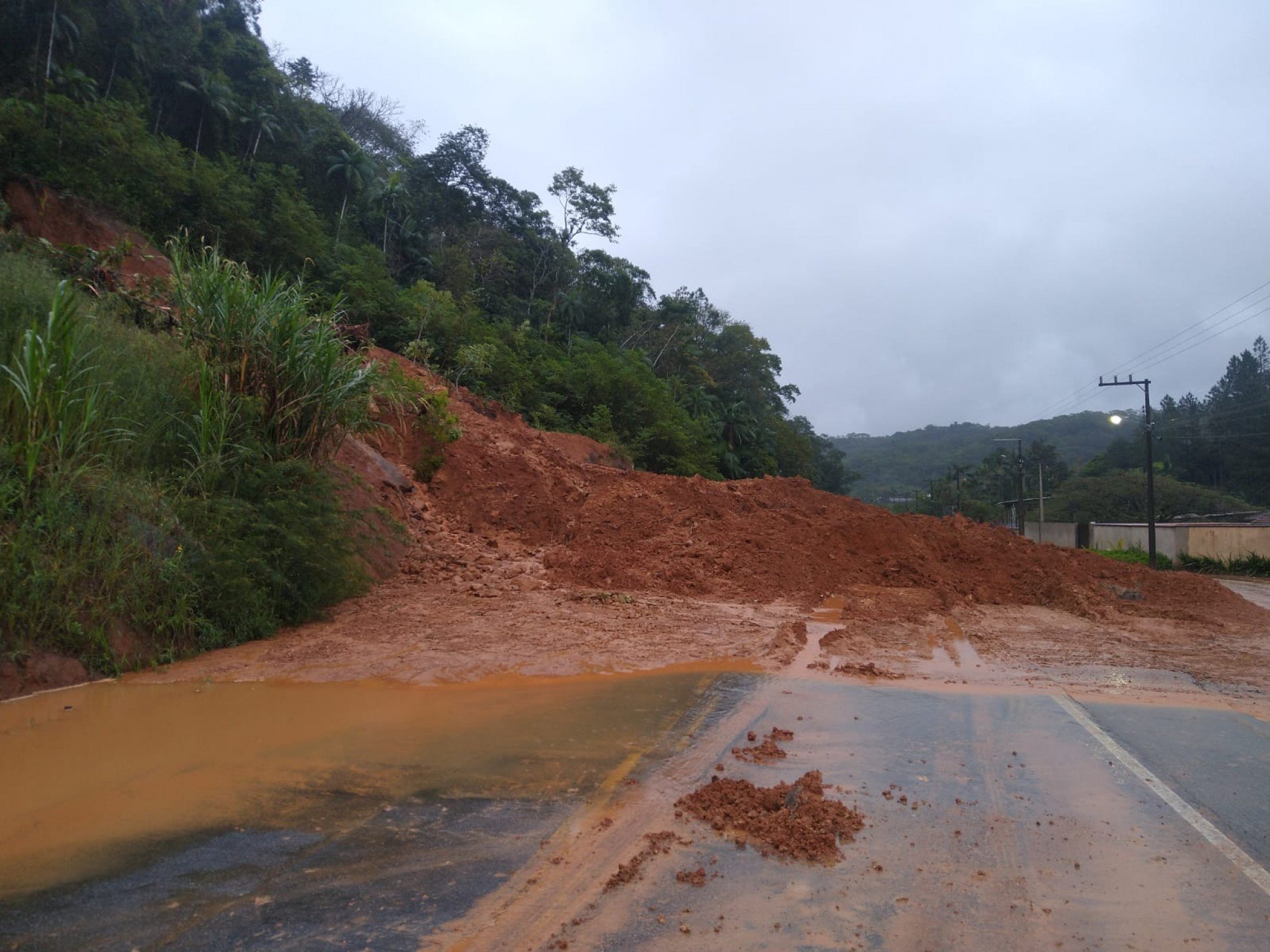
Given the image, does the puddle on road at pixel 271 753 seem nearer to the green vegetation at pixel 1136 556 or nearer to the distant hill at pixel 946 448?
the green vegetation at pixel 1136 556

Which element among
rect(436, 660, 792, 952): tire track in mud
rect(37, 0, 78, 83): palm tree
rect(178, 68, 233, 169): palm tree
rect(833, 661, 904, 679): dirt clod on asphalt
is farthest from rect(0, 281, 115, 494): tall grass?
rect(178, 68, 233, 169): palm tree

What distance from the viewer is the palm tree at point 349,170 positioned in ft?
115

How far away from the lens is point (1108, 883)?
11.8 feet

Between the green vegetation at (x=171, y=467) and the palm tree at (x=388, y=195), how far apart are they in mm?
28593

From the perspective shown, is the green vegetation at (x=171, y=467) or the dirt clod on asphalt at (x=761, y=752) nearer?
the dirt clod on asphalt at (x=761, y=752)

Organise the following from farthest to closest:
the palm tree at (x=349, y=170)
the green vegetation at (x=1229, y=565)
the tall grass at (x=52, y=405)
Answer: the palm tree at (x=349, y=170) → the green vegetation at (x=1229, y=565) → the tall grass at (x=52, y=405)

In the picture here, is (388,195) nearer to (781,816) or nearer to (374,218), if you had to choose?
(374,218)

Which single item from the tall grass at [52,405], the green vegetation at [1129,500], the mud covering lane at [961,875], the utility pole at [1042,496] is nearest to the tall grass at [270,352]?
the tall grass at [52,405]

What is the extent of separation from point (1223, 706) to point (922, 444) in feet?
408

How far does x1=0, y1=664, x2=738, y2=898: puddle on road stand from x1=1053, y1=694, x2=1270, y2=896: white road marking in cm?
285

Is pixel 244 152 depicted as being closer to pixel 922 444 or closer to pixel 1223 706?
pixel 1223 706

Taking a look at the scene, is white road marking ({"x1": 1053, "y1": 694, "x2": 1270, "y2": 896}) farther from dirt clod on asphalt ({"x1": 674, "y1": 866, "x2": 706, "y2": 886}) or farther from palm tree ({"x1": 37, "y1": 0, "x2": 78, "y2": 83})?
palm tree ({"x1": 37, "y1": 0, "x2": 78, "y2": 83})

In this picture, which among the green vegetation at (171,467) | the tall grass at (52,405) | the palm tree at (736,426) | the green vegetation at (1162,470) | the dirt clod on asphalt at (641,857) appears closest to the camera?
the dirt clod on asphalt at (641,857)

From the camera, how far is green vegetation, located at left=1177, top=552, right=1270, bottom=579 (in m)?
27.9
